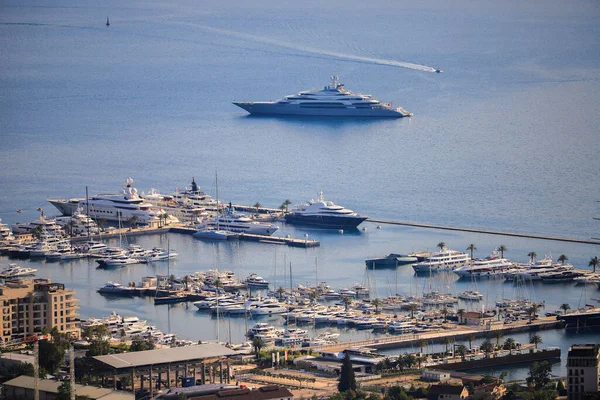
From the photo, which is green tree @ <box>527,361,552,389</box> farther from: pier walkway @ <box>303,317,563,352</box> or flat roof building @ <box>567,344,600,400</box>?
pier walkway @ <box>303,317,563,352</box>

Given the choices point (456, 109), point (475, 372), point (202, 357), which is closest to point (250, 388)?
point (202, 357)

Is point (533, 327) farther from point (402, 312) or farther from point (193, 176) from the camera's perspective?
point (193, 176)

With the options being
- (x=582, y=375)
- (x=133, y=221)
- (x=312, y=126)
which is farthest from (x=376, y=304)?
(x=312, y=126)

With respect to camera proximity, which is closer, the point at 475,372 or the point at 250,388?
the point at 250,388

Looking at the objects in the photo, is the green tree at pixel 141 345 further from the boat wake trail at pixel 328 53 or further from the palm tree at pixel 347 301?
the boat wake trail at pixel 328 53

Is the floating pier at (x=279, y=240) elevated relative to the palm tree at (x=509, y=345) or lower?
elevated

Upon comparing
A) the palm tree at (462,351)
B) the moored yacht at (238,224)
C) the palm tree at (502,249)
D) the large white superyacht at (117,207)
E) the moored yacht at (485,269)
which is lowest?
the palm tree at (462,351)

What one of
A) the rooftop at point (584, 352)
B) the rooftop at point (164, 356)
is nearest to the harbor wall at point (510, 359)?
the rooftop at point (584, 352)
